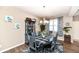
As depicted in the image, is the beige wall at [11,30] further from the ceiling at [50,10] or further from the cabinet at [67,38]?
the cabinet at [67,38]

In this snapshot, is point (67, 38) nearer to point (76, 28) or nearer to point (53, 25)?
point (76, 28)

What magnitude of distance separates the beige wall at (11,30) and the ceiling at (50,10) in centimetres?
14

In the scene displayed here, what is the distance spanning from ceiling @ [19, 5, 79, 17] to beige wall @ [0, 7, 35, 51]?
0.14 m

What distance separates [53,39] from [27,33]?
0.64 meters

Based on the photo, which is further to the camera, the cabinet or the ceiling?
the cabinet

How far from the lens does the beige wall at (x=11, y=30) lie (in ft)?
7.54

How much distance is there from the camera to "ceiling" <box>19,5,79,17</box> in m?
2.29

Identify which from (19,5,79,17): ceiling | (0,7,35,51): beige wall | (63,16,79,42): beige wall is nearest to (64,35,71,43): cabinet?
(63,16,79,42): beige wall

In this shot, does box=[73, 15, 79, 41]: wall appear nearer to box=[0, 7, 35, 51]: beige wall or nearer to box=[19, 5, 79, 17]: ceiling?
box=[19, 5, 79, 17]: ceiling

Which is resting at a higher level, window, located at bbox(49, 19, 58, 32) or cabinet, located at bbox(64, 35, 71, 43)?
window, located at bbox(49, 19, 58, 32)

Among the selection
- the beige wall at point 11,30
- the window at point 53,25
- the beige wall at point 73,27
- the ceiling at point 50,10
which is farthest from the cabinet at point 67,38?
the beige wall at point 11,30

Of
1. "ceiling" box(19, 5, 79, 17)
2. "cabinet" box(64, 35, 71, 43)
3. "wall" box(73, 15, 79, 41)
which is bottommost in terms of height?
"cabinet" box(64, 35, 71, 43)

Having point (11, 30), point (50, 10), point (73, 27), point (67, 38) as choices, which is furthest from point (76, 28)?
point (11, 30)

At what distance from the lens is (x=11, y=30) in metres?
2.39
